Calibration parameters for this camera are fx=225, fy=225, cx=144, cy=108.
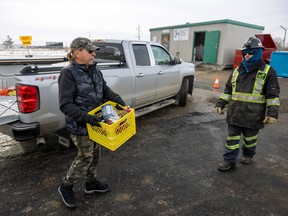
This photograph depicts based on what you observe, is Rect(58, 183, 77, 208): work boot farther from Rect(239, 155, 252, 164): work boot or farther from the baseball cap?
Rect(239, 155, 252, 164): work boot

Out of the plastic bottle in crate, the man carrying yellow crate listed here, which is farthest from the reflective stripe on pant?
the plastic bottle in crate

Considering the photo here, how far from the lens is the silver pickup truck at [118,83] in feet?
9.31

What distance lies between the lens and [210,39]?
612 inches

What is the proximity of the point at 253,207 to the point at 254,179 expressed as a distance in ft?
2.11

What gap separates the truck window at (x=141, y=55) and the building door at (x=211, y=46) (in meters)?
11.6

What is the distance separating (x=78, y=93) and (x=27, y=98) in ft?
3.29

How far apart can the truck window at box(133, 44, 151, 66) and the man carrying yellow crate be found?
239 centimetres

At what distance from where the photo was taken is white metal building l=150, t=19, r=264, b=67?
14.9 metres

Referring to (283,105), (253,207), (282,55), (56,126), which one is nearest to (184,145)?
(253,207)

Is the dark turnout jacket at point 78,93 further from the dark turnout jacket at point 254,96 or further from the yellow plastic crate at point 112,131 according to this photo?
the dark turnout jacket at point 254,96

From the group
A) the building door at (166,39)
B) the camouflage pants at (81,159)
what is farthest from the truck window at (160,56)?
the building door at (166,39)

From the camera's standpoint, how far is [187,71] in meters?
6.48

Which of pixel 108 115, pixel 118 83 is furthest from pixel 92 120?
pixel 118 83

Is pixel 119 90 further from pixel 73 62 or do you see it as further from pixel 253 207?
pixel 253 207
